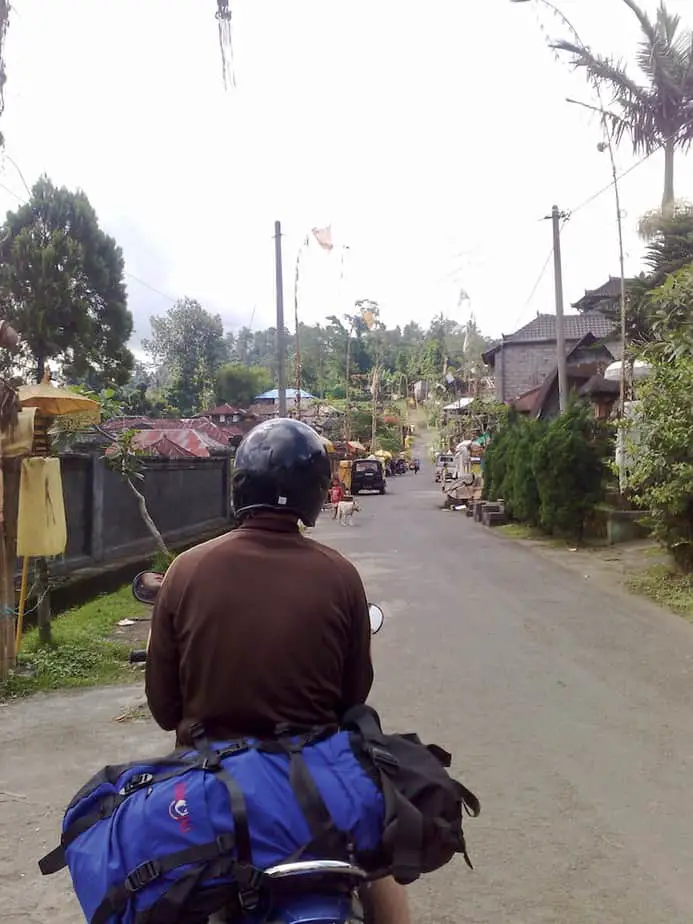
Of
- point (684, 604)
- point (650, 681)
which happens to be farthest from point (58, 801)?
point (684, 604)

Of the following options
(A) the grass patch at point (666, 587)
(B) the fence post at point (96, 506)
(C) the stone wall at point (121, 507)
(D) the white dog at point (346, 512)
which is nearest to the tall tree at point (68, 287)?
(D) the white dog at point (346, 512)

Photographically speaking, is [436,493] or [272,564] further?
[436,493]

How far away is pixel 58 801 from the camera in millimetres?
4676

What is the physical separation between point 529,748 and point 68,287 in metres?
26.2

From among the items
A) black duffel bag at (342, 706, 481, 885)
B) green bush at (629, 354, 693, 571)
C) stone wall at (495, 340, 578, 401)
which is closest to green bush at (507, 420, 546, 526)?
green bush at (629, 354, 693, 571)

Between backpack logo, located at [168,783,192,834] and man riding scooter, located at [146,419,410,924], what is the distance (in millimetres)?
343

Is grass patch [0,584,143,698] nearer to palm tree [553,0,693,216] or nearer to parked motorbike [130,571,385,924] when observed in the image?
parked motorbike [130,571,385,924]

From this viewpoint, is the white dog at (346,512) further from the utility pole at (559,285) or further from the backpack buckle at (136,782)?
the backpack buckle at (136,782)

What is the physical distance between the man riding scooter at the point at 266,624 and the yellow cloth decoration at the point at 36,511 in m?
4.80

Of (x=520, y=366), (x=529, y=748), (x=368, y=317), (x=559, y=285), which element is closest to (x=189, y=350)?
(x=368, y=317)

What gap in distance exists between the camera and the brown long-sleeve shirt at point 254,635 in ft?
6.90

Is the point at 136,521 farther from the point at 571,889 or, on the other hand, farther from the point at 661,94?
the point at 661,94

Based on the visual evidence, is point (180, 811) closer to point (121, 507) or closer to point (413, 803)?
point (413, 803)

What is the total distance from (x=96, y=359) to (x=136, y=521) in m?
19.1
